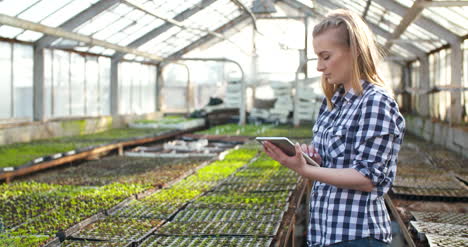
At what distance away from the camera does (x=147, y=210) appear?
17.3 feet

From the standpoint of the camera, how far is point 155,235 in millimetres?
4324

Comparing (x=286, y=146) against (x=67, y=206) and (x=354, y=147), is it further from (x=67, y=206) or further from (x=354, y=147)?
(x=67, y=206)

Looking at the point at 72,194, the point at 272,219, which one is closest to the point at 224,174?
the point at 72,194

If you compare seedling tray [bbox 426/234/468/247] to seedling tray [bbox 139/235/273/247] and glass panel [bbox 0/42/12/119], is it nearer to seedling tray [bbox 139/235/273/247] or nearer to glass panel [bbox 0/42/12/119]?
seedling tray [bbox 139/235/273/247]

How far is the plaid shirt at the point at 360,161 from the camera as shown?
160cm

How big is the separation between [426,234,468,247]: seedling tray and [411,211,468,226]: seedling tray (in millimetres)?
695

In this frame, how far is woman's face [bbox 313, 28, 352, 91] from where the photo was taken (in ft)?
5.53

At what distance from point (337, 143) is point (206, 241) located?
266cm

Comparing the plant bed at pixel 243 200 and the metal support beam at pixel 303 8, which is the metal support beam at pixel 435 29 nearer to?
the plant bed at pixel 243 200

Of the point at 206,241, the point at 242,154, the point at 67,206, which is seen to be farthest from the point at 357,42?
the point at 242,154

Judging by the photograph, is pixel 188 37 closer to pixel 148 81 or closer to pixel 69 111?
pixel 148 81

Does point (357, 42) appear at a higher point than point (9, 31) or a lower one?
lower

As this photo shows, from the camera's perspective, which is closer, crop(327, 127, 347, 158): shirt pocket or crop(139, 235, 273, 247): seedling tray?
crop(327, 127, 347, 158): shirt pocket

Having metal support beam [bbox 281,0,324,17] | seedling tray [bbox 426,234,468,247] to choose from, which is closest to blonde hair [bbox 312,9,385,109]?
seedling tray [bbox 426,234,468,247]
